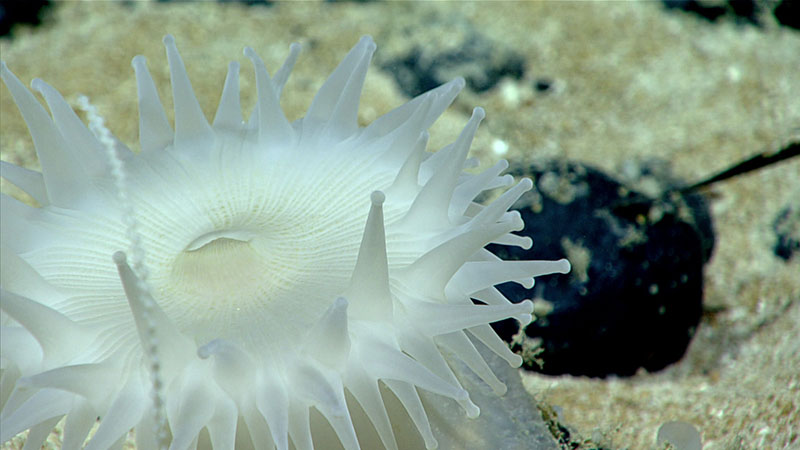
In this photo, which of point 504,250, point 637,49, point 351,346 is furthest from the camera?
point 637,49

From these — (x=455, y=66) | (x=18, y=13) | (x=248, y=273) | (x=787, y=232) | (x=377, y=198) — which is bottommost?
(x=787, y=232)

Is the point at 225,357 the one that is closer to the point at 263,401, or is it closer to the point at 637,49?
the point at 263,401

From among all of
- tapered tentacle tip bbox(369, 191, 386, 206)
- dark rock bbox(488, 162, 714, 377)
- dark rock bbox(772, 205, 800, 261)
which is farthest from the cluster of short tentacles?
dark rock bbox(772, 205, 800, 261)

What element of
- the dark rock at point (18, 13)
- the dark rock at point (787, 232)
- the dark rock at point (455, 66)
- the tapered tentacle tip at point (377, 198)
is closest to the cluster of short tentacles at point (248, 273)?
the tapered tentacle tip at point (377, 198)

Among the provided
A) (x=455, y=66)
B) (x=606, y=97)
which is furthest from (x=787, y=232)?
(x=455, y=66)

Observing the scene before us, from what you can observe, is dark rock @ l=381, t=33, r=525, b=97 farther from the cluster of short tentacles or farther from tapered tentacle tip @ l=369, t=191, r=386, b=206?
tapered tentacle tip @ l=369, t=191, r=386, b=206

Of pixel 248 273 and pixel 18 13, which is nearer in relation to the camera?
pixel 248 273

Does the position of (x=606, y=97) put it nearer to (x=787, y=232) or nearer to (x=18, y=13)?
(x=787, y=232)

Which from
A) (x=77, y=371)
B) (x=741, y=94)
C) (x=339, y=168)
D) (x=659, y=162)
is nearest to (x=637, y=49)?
(x=741, y=94)
